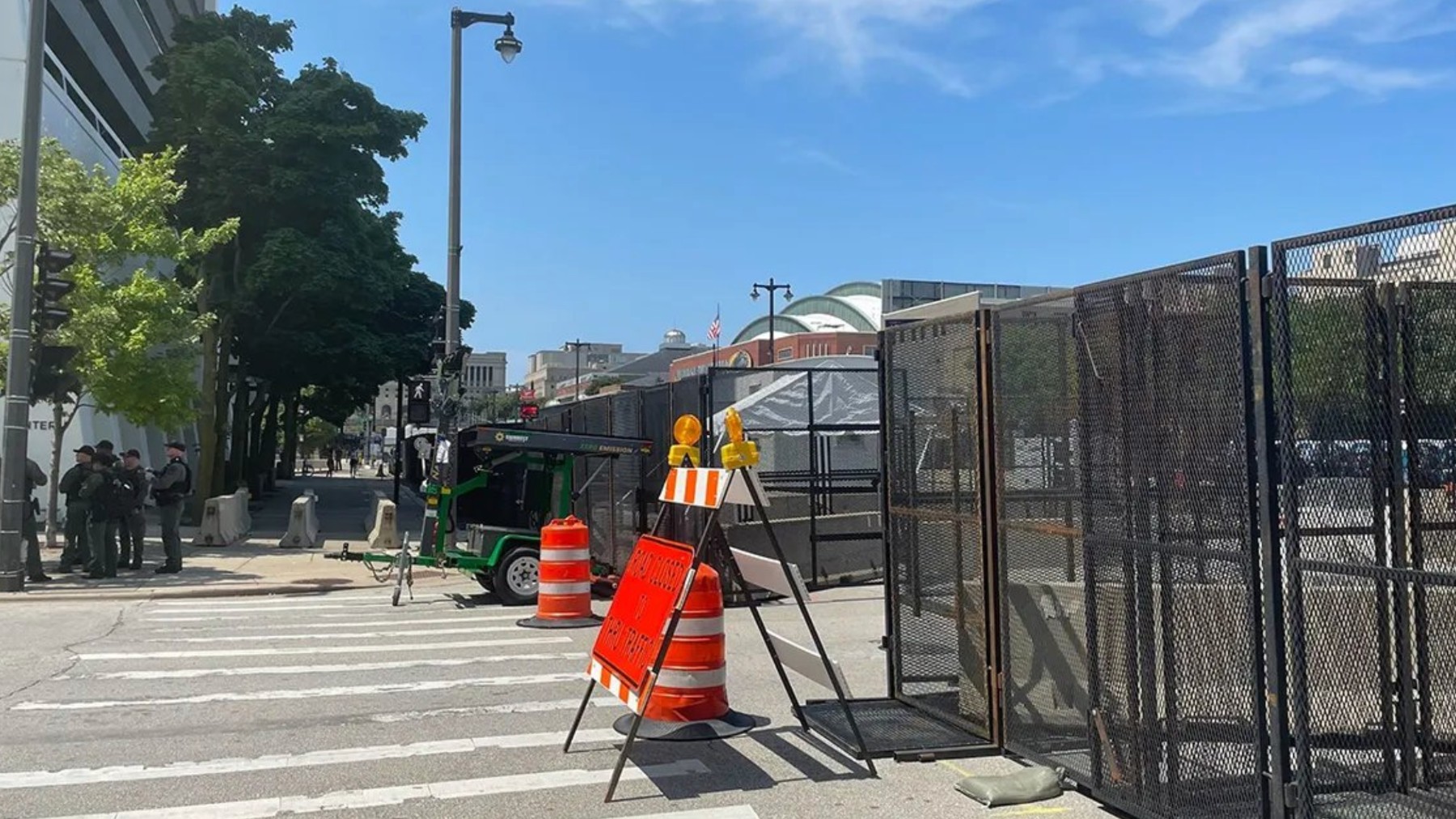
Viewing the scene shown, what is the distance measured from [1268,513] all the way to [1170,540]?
0.60 m

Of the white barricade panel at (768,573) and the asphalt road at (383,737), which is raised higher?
the white barricade panel at (768,573)

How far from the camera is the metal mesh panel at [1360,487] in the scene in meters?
4.64

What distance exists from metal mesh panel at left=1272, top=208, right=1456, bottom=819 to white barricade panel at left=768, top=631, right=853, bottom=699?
99.5 inches

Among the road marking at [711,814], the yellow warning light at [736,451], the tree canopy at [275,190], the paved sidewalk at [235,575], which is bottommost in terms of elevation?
the road marking at [711,814]

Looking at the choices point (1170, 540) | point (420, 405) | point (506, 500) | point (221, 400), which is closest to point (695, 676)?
point (1170, 540)

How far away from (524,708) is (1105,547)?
14.2 ft

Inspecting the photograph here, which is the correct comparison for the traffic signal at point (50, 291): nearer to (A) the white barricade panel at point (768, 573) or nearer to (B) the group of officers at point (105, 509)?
(B) the group of officers at point (105, 509)

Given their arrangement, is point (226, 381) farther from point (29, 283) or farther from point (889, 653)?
point (889, 653)

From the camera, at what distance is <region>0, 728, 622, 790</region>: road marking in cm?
633

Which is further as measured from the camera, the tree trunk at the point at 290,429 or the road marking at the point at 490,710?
the tree trunk at the point at 290,429

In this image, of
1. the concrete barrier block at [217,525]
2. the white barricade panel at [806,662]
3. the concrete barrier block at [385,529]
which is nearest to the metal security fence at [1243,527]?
the white barricade panel at [806,662]

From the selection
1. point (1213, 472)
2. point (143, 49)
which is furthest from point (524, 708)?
point (143, 49)

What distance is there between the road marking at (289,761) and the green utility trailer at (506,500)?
20.8 ft

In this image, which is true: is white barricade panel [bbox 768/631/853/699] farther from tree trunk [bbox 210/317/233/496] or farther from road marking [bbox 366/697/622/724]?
tree trunk [bbox 210/317/233/496]
